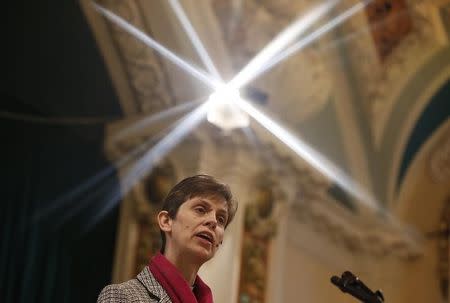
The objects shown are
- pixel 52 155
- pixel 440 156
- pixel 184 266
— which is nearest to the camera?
pixel 184 266

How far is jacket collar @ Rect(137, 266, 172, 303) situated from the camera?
252cm

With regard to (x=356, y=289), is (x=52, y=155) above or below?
above

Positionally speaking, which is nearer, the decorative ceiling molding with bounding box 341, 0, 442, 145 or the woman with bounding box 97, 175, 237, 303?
the woman with bounding box 97, 175, 237, 303

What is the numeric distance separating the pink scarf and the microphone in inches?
15.5

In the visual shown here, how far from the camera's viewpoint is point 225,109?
6652mm

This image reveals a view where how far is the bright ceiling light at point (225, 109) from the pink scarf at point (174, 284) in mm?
3974

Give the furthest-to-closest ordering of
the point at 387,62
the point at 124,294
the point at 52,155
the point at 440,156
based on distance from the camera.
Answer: the point at 440,156, the point at 387,62, the point at 52,155, the point at 124,294

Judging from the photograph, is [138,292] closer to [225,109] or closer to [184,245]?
[184,245]

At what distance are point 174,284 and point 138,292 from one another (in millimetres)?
100

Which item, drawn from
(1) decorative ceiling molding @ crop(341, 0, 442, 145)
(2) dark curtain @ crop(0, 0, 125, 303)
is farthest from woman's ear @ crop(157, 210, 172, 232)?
(1) decorative ceiling molding @ crop(341, 0, 442, 145)

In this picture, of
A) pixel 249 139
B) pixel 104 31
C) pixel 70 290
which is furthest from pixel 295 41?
pixel 70 290

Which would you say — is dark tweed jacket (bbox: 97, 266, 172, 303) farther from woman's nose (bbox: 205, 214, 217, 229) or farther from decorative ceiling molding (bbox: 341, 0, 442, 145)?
decorative ceiling molding (bbox: 341, 0, 442, 145)

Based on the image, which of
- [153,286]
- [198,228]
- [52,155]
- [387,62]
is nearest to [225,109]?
[52,155]

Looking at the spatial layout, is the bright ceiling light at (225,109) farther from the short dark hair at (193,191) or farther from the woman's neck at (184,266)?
the woman's neck at (184,266)
